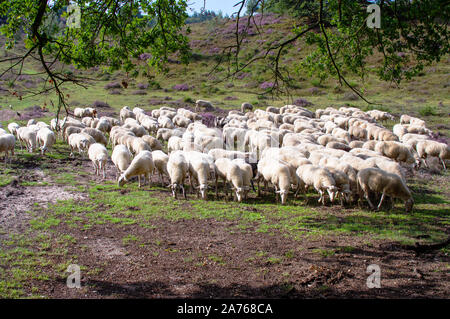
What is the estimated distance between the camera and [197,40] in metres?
59.1

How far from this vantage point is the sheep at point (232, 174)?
36.1 ft

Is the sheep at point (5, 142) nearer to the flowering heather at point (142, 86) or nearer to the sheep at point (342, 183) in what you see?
the sheep at point (342, 183)

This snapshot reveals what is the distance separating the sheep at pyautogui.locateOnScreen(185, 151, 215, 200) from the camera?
11.1m

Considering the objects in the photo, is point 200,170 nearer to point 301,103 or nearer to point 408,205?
point 408,205

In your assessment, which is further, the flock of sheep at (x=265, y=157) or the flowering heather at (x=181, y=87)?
the flowering heather at (x=181, y=87)

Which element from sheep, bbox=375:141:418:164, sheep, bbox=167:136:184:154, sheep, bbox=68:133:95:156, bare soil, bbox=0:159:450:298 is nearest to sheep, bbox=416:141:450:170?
sheep, bbox=375:141:418:164

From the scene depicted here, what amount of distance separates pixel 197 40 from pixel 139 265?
56.2m

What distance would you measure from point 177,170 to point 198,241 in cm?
362

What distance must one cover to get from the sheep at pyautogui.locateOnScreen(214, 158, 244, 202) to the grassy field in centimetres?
42

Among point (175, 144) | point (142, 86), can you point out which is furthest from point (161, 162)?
point (142, 86)

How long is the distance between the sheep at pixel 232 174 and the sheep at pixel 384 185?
3.37 meters

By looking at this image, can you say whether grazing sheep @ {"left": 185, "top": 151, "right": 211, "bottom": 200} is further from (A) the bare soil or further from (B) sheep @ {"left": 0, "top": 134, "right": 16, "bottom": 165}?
(B) sheep @ {"left": 0, "top": 134, "right": 16, "bottom": 165}

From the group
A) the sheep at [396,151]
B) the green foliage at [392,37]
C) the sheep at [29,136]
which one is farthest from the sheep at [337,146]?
the sheep at [29,136]

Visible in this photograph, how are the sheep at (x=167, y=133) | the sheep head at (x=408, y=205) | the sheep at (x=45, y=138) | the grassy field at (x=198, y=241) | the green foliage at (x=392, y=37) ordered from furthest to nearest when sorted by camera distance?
the sheep at (x=167, y=133), the sheep at (x=45, y=138), the sheep head at (x=408, y=205), the green foliage at (x=392, y=37), the grassy field at (x=198, y=241)
